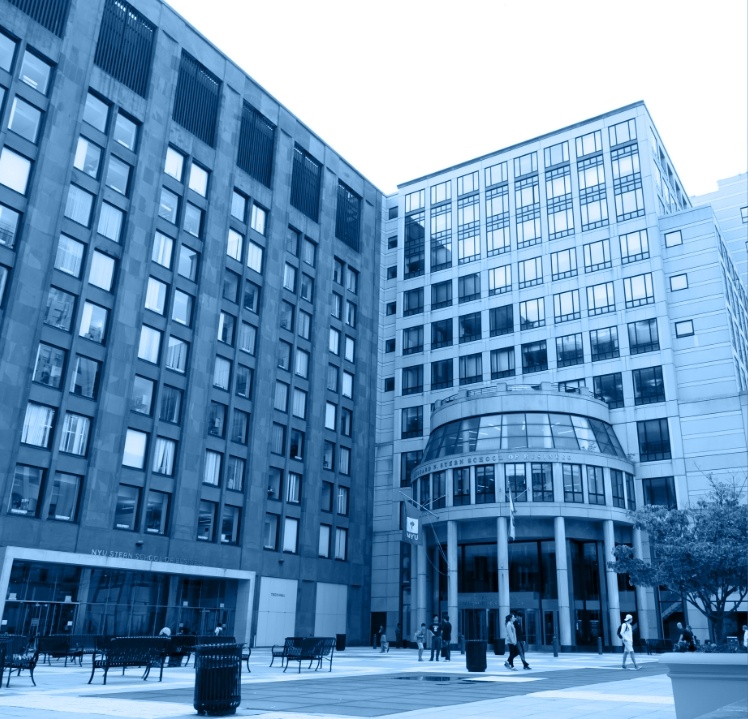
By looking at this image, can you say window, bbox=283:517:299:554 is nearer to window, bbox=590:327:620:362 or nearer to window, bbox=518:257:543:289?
window, bbox=590:327:620:362

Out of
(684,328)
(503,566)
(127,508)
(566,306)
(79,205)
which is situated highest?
(566,306)

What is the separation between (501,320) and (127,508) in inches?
1387

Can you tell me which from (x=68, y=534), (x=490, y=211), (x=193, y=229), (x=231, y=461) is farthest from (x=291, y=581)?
(x=490, y=211)

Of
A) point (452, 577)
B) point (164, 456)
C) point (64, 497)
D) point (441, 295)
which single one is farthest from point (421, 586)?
point (441, 295)

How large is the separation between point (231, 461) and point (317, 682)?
1150 inches

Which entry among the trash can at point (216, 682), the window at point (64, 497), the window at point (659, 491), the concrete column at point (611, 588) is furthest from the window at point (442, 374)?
the trash can at point (216, 682)

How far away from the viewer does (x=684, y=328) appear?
5453cm

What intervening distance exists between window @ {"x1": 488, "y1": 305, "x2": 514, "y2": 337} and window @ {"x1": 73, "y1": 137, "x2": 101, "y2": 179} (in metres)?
34.5

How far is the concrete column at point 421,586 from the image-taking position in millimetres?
52250

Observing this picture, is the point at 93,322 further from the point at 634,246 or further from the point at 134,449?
the point at 634,246

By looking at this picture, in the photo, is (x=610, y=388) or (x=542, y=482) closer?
(x=542, y=482)

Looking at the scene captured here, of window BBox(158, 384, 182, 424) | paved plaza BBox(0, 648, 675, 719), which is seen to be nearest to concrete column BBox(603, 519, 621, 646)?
paved plaza BBox(0, 648, 675, 719)

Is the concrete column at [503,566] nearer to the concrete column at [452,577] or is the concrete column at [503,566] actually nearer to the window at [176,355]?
the concrete column at [452,577]

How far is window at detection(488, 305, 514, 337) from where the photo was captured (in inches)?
2462
